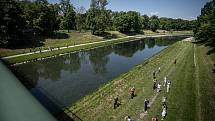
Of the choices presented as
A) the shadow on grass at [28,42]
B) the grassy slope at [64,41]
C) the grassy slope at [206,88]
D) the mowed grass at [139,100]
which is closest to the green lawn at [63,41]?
the grassy slope at [64,41]

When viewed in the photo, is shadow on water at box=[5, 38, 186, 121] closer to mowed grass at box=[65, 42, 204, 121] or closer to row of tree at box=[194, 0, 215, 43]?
mowed grass at box=[65, 42, 204, 121]

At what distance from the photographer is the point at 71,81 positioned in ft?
143

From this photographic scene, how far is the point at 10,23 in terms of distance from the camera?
7025 cm

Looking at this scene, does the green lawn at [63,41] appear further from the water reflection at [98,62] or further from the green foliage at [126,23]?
the green foliage at [126,23]

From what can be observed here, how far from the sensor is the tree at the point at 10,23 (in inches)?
2682

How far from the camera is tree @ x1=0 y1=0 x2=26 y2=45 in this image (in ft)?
224

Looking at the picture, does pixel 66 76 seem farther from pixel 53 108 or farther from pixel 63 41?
pixel 63 41

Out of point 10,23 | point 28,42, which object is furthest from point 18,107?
point 28,42

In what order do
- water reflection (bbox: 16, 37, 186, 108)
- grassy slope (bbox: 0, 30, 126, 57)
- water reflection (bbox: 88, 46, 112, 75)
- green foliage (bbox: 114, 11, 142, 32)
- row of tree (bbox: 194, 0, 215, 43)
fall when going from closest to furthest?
water reflection (bbox: 16, 37, 186, 108) → water reflection (bbox: 88, 46, 112, 75) → row of tree (bbox: 194, 0, 215, 43) → grassy slope (bbox: 0, 30, 126, 57) → green foliage (bbox: 114, 11, 142, 32)

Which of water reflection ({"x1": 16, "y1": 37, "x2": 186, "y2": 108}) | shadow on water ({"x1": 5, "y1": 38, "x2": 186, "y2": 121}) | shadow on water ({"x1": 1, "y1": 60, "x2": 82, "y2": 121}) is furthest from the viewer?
water reflection ({"x1": 16, "y1": 37, "x2": 186, "y2": 108})

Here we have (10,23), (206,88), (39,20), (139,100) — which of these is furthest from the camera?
(39,20)

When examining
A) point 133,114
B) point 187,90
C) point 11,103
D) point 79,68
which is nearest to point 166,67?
point 187,90

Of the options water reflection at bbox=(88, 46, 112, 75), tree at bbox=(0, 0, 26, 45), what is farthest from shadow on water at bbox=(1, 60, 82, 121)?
tree at bbox=(0, 0, 26, 45)

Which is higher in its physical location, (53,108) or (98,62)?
(98,62)
